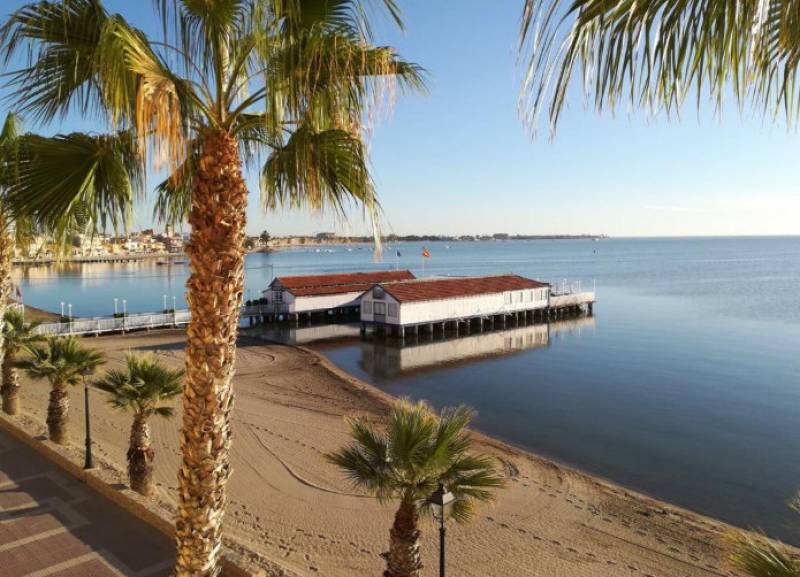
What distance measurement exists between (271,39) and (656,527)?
643 inches

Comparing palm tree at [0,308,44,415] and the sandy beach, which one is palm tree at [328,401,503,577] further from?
palm tree at [0,308,44,415]

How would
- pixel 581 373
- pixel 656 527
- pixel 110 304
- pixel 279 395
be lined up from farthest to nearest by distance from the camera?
pixel 110 304 → pixel 581 373 → pixel 279 395 → pixel 656 527

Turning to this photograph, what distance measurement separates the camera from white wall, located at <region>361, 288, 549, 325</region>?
4659 cm

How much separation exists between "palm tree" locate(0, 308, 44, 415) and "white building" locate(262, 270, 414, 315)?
35.1 m

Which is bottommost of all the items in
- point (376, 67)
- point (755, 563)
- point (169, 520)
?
point (169, 520)

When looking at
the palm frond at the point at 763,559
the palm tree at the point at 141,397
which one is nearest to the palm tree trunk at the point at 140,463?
the palm tree at the point at 141,397

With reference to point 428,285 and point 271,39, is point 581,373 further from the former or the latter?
point 271,39

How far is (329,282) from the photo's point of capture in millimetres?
57062

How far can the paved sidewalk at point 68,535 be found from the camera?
9.01 m

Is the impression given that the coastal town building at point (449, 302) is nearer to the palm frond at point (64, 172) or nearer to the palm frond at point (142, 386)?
the palm frond at point (142, 386)

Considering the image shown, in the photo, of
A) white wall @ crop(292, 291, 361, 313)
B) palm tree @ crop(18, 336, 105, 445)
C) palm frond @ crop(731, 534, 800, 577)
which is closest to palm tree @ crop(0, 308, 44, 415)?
palm tree @ crop(18, 336, 105, 445)

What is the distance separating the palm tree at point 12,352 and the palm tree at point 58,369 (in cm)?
250

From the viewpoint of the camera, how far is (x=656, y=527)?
1566 centimetres

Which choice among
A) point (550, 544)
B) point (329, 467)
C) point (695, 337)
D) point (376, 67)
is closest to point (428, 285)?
point (695, 337)
